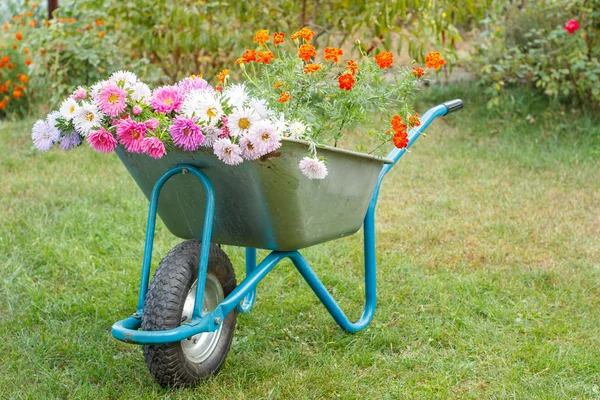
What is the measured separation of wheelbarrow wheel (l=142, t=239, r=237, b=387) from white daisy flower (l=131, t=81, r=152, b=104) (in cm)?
41

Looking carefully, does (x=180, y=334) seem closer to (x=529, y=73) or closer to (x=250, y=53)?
(x=250, y=53)

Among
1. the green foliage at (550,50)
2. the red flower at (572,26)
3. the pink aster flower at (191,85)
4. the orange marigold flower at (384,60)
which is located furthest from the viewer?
the green foliage at (550,50)

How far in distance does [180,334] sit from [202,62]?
14.1 feet

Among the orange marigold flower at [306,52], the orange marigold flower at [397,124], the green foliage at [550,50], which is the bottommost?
the green foliage at [550,50]

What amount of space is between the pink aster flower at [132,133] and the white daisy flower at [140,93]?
4.3 inches

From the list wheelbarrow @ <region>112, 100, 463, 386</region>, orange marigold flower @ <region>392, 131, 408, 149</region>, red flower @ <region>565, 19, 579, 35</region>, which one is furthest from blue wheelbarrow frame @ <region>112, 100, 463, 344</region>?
red flower @ <region>565, 19, 579, 35</region>

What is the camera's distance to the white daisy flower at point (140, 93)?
195 centimetres

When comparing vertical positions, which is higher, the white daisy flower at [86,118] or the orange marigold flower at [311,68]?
the white daisy flower at [86,118]

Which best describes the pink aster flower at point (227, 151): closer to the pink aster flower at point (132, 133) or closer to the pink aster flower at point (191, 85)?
the pink aster flower at point (132, 133)

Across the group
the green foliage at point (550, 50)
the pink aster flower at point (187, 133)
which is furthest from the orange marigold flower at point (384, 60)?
the green foliage at point (550, 50)

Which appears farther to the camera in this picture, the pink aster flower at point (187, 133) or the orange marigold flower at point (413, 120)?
the orange marigold flower at point (413, 120)

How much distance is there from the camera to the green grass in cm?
232

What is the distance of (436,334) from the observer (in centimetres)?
266

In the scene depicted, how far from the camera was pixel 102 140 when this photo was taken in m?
1.89
